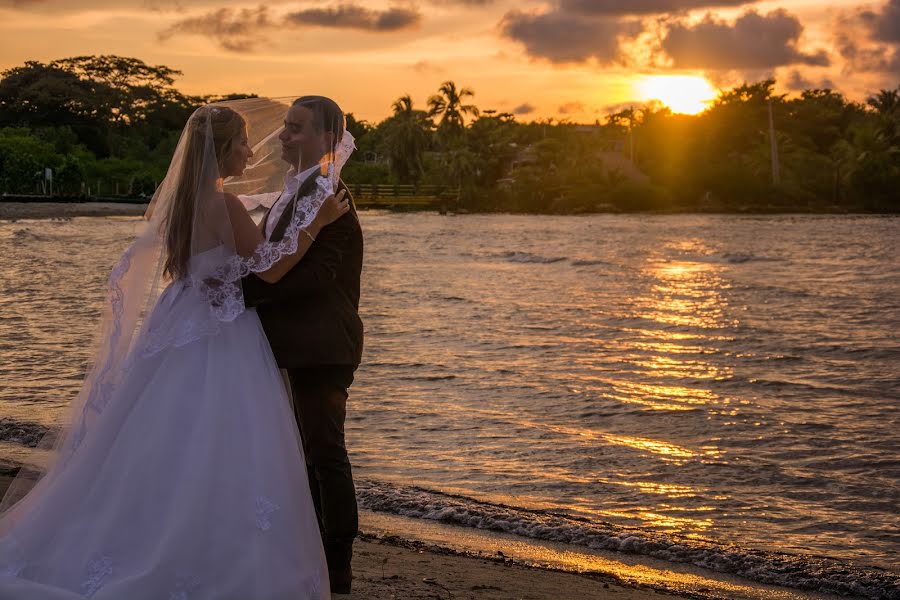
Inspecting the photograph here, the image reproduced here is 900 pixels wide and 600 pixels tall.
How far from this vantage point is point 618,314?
21.1 m

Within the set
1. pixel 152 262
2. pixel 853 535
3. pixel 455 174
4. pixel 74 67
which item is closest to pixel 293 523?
pixel 152 262

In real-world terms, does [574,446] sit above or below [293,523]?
below

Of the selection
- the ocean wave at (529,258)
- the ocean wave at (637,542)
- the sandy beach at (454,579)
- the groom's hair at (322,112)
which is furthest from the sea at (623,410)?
the ocean wave at (529,258)

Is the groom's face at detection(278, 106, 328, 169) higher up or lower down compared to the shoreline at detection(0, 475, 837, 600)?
higher up

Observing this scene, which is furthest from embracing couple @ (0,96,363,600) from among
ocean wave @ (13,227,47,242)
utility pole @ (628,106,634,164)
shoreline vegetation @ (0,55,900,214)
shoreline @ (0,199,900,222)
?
utility pole @ (628,106,634,164)

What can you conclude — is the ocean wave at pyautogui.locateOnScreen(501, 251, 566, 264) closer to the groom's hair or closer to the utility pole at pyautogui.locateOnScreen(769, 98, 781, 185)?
the groom's hair

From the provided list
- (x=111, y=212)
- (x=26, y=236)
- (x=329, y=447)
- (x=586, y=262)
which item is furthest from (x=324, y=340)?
(x=111, y=212)

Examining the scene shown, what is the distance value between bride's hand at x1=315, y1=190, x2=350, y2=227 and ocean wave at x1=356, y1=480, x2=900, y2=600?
2.90 metres

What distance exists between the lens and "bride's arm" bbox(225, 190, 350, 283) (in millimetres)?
4020

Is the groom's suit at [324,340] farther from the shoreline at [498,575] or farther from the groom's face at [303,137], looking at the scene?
the shoreline at [498,575]

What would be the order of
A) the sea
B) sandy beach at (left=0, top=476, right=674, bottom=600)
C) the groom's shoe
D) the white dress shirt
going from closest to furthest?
the white dress shirt, the groom's shoe, sandy beach at (left=0, top=476, right=674, bottom=600), the sea

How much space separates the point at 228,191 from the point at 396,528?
2553 mm

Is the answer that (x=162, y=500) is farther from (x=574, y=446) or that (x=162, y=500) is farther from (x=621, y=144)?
(x=621, y=144)

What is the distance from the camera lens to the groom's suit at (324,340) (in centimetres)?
407
